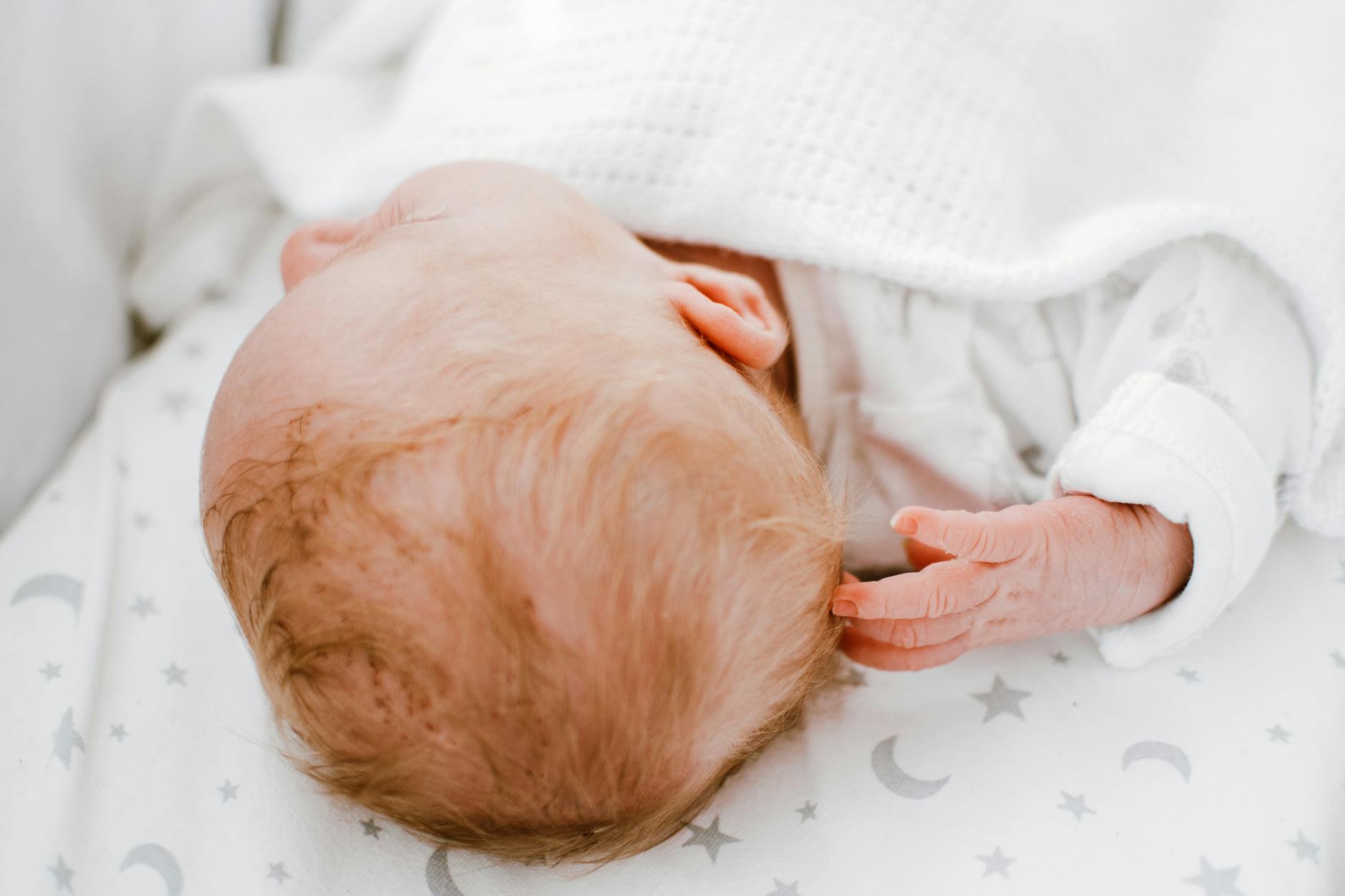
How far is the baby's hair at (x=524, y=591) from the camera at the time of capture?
536mm

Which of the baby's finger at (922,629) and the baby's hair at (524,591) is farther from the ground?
the baby's hair at (524,591)

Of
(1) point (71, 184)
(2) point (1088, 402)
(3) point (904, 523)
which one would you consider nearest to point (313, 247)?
(1) point (71, 184)

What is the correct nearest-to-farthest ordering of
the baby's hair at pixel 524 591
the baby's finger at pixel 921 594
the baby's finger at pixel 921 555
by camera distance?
the baby's hair at pixel 524 591 < the baby's finger at pixel 921 594 < the baby's finger at pixel 921 555

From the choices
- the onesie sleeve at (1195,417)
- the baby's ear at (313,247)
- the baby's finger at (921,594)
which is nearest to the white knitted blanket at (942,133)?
the onesie sleeve at (1195,417)

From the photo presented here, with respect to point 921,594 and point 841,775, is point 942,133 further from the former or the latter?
point 841,775

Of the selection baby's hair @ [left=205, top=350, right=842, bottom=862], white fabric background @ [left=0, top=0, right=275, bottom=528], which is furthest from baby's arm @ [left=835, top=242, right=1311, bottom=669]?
white fabric background @ [left=0, top=0, right=275, bottom=528]

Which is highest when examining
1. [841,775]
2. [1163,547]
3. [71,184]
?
[71,184]

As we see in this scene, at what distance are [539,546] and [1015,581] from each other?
0.33 m

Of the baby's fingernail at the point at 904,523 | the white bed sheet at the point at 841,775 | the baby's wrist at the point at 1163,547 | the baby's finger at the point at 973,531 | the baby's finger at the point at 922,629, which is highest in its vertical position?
the baby's fingernail at the point at 904,523

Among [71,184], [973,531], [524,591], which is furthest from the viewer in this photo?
[71,184]

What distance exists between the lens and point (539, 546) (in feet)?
1.76

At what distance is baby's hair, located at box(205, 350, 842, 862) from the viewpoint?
1.76 ft

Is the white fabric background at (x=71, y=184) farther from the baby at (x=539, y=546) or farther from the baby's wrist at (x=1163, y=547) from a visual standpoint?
the baby's wrist at (x=1163, y=547)

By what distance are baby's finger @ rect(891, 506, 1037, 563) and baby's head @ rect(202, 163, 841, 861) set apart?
49 mm
